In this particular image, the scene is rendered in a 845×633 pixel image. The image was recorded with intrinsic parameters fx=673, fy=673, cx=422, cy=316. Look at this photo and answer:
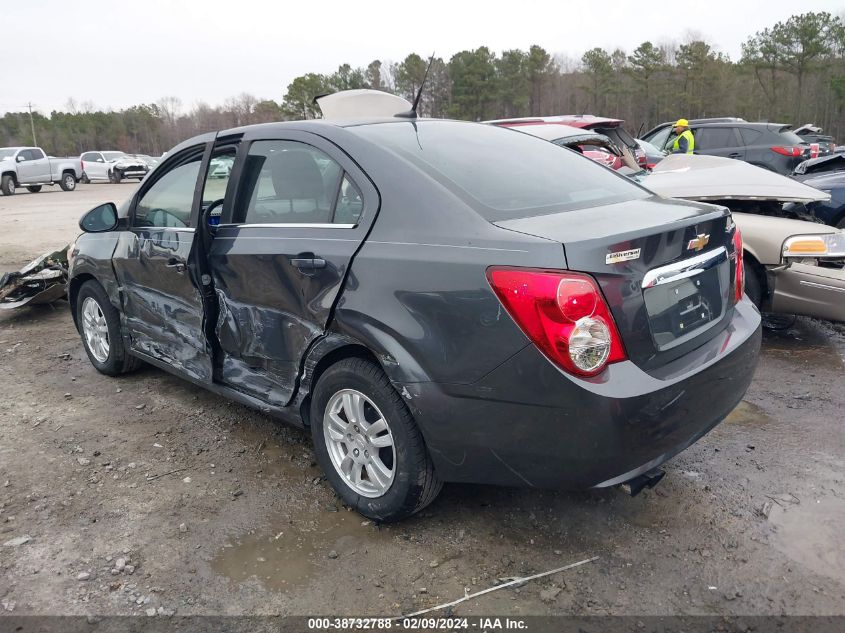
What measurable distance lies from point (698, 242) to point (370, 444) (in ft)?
4.95

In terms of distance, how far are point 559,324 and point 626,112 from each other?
57.9 m

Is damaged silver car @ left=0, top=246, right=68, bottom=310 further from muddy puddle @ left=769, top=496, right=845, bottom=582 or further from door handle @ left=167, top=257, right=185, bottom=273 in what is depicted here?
muddy puddle @ left=769, top=496, right=845, bottom=582

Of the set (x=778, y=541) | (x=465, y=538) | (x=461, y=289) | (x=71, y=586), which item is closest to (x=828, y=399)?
(x=778, y=541)

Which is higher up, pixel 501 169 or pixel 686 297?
pixel 501 169

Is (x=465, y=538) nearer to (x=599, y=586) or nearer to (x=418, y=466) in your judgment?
(x=418, y=466)

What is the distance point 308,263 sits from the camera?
2814 mm

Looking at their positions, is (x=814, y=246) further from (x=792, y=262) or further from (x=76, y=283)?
(x=76, y=283)

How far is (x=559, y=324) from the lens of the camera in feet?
7.11

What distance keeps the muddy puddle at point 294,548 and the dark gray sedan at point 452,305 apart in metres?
0.12

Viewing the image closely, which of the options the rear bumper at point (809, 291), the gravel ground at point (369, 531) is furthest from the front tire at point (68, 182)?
the rear bumper at point (809, 291)

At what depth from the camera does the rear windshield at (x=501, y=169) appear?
2.67 m

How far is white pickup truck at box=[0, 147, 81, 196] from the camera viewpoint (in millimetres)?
24797

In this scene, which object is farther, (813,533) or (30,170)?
(30,170)

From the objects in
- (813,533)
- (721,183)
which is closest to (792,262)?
(721,183)
